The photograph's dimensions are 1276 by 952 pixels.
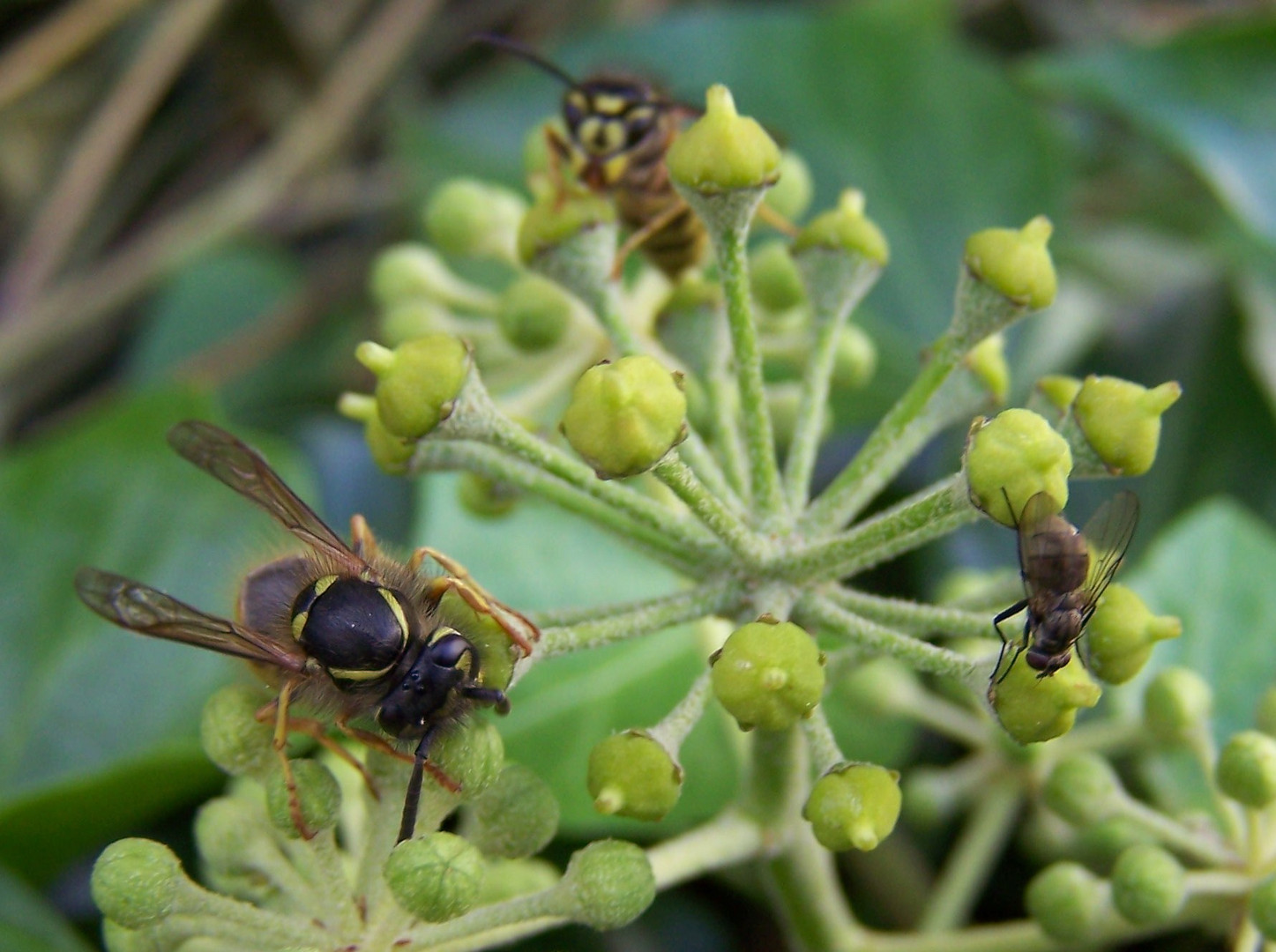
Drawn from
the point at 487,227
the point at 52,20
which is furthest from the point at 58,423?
the point at 487,227

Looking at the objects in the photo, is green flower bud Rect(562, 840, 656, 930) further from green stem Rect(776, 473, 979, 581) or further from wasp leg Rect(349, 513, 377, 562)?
wasp leg Rect(349, 513, 377, 562)

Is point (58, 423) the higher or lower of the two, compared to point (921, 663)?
lower

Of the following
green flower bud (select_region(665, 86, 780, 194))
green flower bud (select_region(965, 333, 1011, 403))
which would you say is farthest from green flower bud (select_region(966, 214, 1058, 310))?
green flower bud (select_region(665, 86, 780, 194))

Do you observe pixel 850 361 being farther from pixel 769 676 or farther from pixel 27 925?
pixel 27 925

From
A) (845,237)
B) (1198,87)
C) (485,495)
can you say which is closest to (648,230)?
(845,237)

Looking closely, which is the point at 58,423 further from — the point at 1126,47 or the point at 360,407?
the point at 1126,47

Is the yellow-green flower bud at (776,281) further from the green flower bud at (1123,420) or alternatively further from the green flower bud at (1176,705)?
the green flower bud at (1176,705)

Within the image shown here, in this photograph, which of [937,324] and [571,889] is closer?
[571,889]
